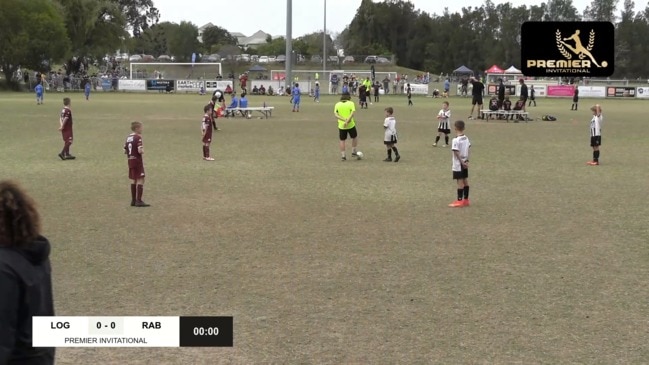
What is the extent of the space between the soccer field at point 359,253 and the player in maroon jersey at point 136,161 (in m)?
0.41

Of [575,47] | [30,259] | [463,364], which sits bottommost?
[463,364]

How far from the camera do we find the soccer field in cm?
620

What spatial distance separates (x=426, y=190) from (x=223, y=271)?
697cm

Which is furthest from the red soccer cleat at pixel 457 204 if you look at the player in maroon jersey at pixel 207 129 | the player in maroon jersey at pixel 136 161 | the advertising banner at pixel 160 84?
the advertising banner at pixel 160 84

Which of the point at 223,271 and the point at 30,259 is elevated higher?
the point at 30,259

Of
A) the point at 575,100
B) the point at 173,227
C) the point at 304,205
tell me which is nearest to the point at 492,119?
the point at 575,100

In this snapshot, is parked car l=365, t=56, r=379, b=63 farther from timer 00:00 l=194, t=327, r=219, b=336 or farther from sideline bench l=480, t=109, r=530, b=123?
timer 00:00 l=194, t=327, r=219, b=336

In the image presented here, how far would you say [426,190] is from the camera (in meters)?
14.5

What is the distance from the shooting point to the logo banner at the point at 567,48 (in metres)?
14.9

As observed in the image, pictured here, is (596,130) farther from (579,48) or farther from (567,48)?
(567,48)

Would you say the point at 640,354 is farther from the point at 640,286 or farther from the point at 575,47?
the point at 575,47

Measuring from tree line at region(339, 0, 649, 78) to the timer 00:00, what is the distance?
100464 mm

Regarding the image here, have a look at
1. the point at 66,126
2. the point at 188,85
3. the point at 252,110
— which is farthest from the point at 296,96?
the point at 188,85

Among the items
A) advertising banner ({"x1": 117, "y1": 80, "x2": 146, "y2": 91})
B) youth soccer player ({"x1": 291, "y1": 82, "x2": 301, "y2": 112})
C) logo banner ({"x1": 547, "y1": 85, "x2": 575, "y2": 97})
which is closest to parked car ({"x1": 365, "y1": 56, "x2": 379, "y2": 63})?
advertising banner ({"x1": 117, "y1": 80, "x2": 146, "y2": 91})
